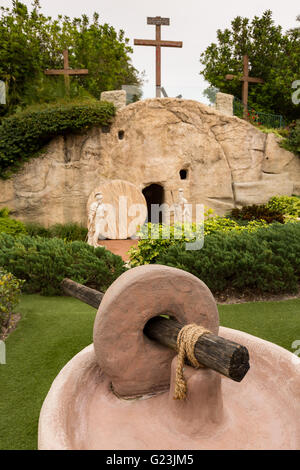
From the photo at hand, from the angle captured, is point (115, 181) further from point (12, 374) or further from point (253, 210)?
point (12, 374)

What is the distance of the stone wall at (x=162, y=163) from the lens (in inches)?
460

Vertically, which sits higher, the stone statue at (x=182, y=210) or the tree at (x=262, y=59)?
the tree at (x=262, y=59)

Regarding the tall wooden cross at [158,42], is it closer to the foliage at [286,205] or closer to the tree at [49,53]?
the tree at [49,53]

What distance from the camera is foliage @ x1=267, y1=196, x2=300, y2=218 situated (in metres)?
11.8

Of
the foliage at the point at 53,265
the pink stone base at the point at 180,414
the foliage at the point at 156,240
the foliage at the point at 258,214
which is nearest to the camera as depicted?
the pink stone base at the point at 180,414

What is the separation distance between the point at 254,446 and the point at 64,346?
2815mm

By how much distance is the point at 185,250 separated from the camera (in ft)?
20.4

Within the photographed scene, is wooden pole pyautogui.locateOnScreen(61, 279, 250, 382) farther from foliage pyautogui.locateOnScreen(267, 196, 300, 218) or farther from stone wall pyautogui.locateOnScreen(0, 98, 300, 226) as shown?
foliage pyautogui.locateOnScreen(267, 196, 300, 218)

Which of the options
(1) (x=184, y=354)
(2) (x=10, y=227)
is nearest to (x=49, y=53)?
(2) (x=10, y=227)

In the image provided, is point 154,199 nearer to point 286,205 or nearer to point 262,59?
point 286,205

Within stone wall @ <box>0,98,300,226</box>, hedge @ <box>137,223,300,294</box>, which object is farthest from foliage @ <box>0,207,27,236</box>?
hedge @ <box>137,223,300,294</box>

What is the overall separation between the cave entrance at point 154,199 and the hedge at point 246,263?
775 cm

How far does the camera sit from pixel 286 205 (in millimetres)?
12156

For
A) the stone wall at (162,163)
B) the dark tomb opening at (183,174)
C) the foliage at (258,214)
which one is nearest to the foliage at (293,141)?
the stone wall at (162,163)
